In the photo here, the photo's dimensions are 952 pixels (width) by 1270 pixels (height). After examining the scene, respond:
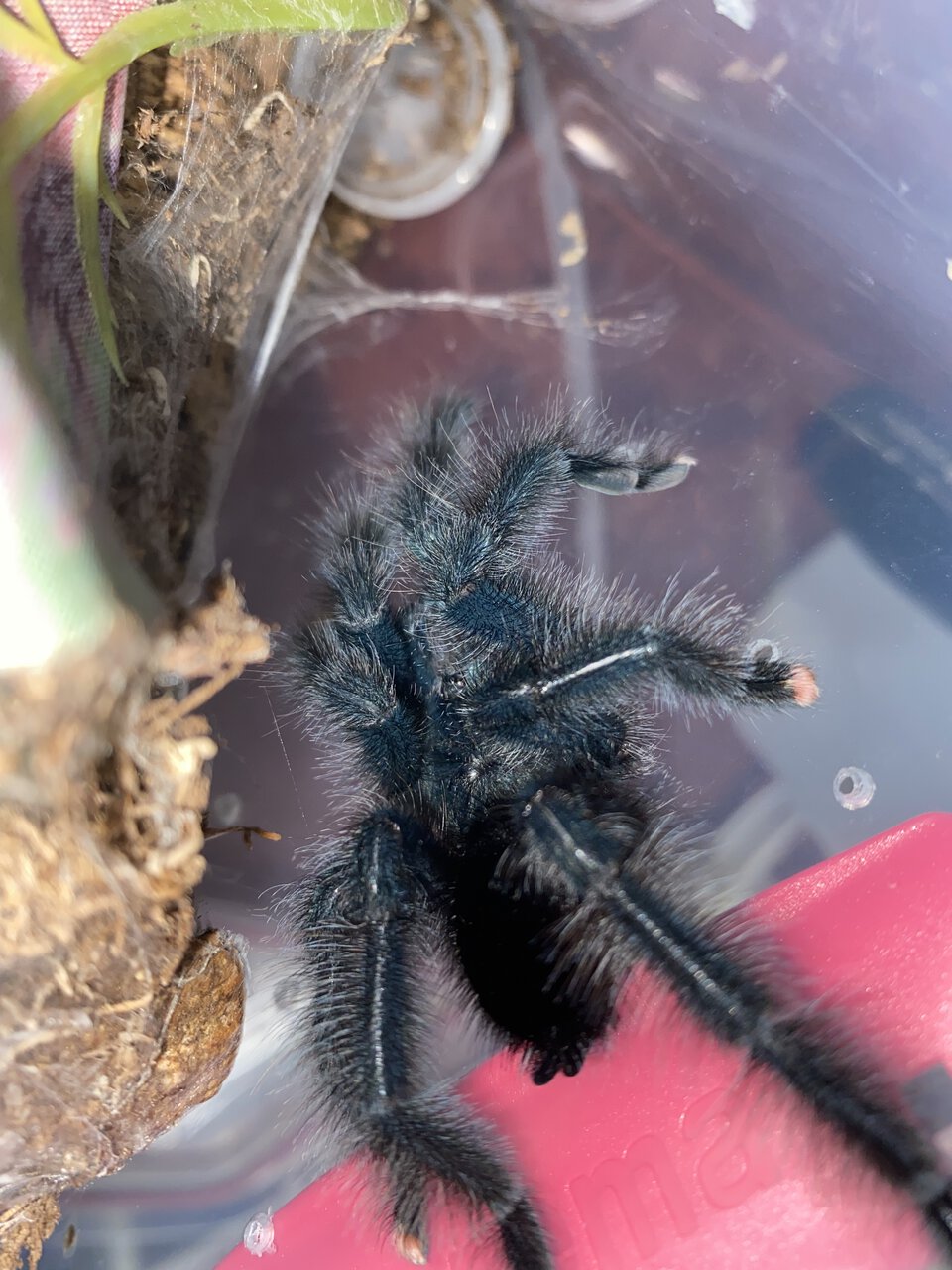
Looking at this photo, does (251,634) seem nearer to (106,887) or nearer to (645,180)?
(106,887)

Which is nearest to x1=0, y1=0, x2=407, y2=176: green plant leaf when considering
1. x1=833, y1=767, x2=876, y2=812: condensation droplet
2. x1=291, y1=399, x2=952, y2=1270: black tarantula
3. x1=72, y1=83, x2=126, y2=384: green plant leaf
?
x1=72, y1=83, x2=126, y2=384: green plant leaf

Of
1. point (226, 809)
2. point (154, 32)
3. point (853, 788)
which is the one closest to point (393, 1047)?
point (226, 809)

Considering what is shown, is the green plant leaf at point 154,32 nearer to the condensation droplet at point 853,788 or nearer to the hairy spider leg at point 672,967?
the hairy spider leg at point 672,967

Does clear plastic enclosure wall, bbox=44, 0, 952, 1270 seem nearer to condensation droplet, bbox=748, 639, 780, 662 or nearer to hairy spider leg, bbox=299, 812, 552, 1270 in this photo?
condensation droplet, bbox=748, 639, 780, 662

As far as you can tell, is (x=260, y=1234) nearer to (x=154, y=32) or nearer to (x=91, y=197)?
(x=91, y=197)

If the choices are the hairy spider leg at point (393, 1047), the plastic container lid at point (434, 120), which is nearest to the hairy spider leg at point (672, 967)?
the hairy spider leg at point (393, 1047)

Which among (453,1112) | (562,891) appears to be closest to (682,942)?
(562,891)

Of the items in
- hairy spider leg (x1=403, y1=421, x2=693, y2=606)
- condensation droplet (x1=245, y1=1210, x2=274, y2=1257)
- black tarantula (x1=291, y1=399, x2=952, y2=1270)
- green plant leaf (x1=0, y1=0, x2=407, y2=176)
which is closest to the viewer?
green plant leaf (x1=0, y1=0, x2=407, y2=176)
